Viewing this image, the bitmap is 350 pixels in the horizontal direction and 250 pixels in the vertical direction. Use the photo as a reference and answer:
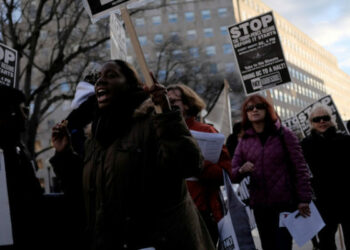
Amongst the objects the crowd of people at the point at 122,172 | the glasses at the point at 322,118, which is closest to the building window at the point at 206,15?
the glasses at the point at 322,118

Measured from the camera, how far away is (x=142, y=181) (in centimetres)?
221

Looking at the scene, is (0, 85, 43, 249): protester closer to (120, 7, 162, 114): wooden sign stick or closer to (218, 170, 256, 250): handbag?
(120, 7, 162, 114): wooden sign stick

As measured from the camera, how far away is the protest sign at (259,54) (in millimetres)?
6988

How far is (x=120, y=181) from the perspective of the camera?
7.22 ft

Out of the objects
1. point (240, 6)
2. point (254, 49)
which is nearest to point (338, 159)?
point (254, 49)

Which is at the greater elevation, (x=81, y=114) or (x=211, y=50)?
(x=211, y=50)

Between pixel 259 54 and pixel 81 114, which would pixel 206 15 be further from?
pixel 81 114

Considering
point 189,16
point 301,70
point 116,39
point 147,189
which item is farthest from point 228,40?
point 147,189

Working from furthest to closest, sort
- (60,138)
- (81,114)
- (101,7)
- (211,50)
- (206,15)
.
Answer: (206,15)
(211,50)
(81,114)
(101,7)
(60,138)

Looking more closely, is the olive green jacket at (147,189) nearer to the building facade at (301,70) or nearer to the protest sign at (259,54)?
the protest sign at (259,54)

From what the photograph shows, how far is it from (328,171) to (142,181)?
3.66m

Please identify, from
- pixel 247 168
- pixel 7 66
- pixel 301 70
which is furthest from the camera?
pixel 301 70

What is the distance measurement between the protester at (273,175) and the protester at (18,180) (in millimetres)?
2196

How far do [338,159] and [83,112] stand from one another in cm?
310
